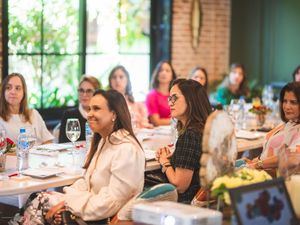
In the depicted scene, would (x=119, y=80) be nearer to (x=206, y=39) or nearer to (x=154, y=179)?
(x=154, y=179)

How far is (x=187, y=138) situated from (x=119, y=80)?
3.04m

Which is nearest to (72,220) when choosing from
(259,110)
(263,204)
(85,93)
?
(263,204)

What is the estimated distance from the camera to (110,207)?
3.87 metres

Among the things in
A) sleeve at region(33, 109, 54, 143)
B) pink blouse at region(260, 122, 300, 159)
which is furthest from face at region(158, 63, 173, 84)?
pink blouse at region(260, 122, 300, 159)

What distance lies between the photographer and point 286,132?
4895mm

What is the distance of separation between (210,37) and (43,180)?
622 cm

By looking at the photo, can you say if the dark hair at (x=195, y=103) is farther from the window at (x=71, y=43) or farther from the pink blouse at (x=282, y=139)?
the window at (x=71, y=43)

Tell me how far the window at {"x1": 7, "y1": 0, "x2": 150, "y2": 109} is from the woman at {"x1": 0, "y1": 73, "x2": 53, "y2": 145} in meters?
1.53

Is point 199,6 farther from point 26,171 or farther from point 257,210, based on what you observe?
point 257,210

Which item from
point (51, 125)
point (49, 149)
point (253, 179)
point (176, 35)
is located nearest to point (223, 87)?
point (176, 35)

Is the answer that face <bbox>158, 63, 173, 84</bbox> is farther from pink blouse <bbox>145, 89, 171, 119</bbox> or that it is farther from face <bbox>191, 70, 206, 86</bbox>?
face <bbox>191, 70, 206, 86</bbox>

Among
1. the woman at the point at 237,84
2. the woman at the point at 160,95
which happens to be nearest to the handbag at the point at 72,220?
the woman at the point at 160,95

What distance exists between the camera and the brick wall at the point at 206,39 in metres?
9.48

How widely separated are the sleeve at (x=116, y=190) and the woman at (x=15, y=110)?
73.1 inches
